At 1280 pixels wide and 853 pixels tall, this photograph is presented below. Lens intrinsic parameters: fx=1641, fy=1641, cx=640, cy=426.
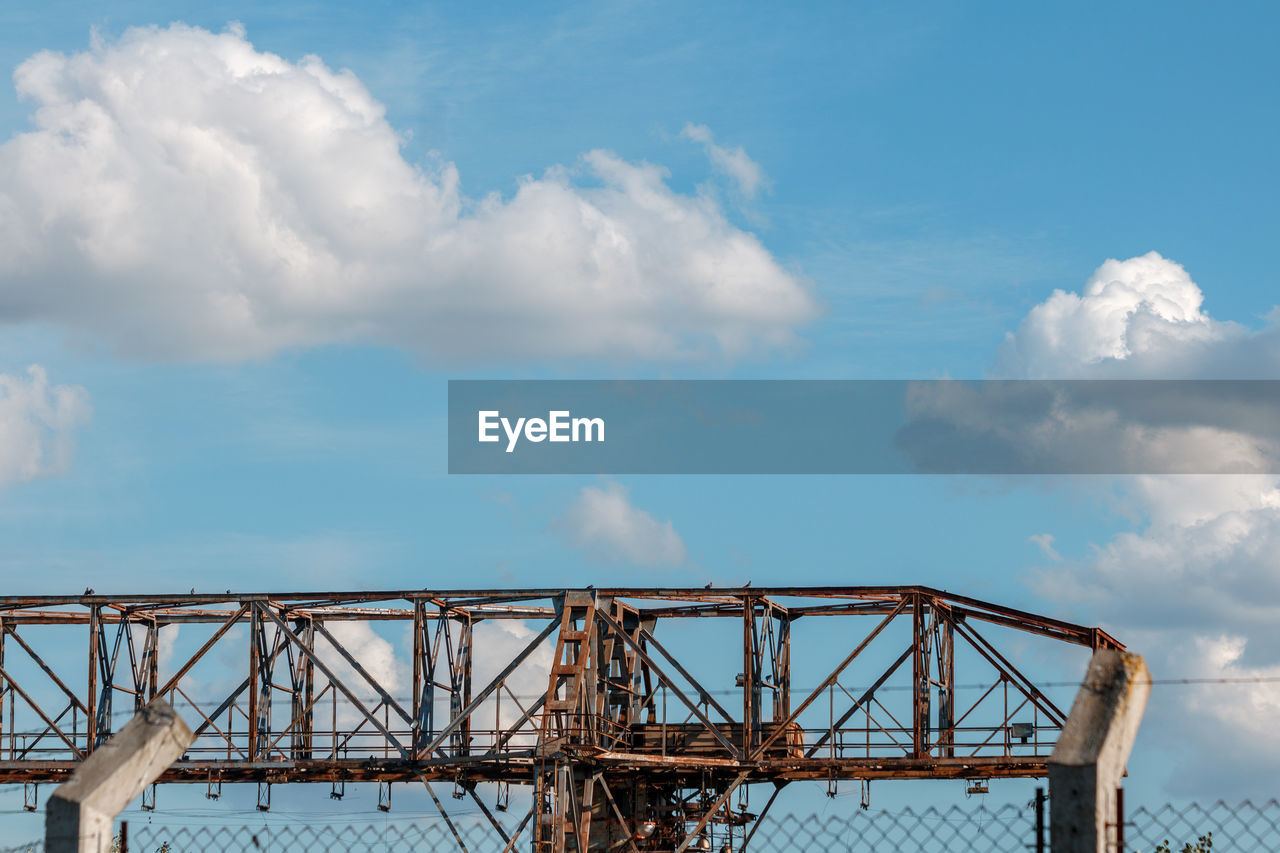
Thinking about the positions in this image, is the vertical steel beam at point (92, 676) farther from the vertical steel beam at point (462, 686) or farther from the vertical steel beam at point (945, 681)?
the vertical steel beam at point (945, 681)

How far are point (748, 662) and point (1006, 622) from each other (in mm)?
6979

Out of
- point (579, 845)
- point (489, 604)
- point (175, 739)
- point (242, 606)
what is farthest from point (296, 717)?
point (175, 739)

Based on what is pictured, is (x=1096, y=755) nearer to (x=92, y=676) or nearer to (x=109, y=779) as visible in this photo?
(x=109, y=779)

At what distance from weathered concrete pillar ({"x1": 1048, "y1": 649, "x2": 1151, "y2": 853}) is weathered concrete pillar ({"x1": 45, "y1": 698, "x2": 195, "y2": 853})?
→ 6605 millimetres

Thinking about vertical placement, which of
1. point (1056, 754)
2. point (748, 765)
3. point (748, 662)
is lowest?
point (1056, 754)

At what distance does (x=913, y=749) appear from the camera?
43656 mm

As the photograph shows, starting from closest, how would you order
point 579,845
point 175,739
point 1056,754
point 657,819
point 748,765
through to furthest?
1. point 1056,754
2. point 175,739
3. point 579,845
4. point 748,765
5. point 657,819

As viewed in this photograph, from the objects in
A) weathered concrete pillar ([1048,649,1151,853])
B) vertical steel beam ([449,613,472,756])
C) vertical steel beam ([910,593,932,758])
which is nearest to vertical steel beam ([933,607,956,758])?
vertical steel beam ([910,593,932,758])

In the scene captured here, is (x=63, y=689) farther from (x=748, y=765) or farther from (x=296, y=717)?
(x=748, y=765)

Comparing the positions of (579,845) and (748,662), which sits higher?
(748,662)

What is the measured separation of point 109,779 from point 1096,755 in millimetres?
7416

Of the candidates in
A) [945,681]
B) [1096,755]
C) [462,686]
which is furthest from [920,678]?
[1096,755]

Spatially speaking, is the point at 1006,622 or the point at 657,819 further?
the point at 657,819

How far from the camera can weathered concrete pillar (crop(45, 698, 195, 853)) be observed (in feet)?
41.7
